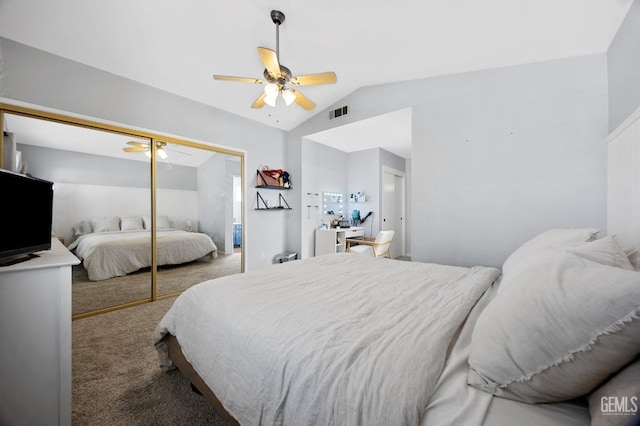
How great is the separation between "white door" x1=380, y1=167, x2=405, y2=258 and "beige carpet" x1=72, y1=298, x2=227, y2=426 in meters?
4.37

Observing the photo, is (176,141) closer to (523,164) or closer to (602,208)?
(523,164)

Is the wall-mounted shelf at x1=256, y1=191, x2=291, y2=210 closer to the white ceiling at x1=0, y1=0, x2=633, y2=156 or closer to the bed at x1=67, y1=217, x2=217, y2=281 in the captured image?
the bed at x1=67, y1=217, x2=217, y2=281

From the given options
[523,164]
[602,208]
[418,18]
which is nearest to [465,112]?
[523,164]

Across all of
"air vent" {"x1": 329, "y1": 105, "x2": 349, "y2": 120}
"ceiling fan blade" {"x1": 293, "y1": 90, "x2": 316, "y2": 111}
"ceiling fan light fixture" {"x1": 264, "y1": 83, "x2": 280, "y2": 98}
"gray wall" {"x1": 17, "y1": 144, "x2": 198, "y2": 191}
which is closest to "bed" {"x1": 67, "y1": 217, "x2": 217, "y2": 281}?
"gray wall" {"x1": 17, "y1": 144, "x2": 198, "y2": 191}

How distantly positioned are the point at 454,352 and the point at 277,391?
0.64 m

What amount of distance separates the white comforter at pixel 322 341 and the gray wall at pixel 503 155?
1182mm

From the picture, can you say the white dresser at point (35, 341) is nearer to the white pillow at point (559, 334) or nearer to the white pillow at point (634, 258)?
the white pillow at point (559, 334)

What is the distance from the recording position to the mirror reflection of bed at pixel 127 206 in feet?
8.29

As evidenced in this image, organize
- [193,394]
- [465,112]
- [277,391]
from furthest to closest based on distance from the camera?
[465,112]
[193,394]
[277,391]

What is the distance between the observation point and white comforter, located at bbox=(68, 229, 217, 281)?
8.84 ft

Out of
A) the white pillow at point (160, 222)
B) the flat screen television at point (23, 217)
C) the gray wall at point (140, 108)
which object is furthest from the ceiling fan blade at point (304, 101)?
the white pillow at point (160, 222)

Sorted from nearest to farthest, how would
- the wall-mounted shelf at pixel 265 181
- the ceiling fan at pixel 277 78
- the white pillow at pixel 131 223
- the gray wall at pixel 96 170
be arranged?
the ceiling fan at pixel 277 78 < the gray wall at pixel 96 170 < the white pillow at pixel 131 223 < the wall-mounted shelf at pixel 265 181

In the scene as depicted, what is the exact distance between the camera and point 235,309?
117 centimetres

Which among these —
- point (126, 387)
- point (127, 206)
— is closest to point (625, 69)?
point (126, 387)
